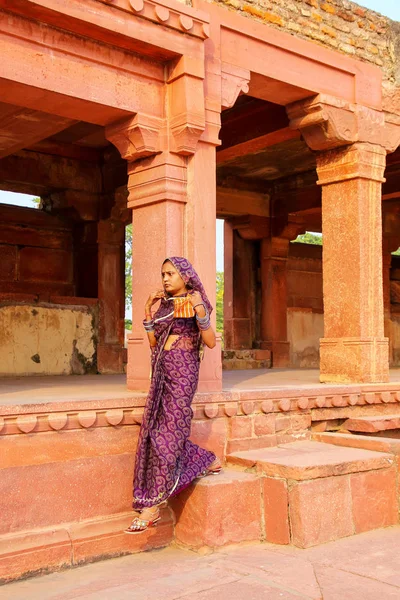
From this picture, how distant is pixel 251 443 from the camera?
17.6 ft

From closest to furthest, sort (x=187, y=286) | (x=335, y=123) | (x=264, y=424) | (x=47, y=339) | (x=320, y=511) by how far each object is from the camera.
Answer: (x=187, y=286)
(x=320, y=511)
(x=264, y=424)
(x=335, y=123)
(x=47, y=339)

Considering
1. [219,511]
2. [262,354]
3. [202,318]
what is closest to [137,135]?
[202,318]

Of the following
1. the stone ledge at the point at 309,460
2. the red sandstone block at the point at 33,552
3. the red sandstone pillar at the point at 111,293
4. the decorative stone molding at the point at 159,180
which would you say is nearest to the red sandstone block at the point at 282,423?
the stone ledge at the point at 309,460

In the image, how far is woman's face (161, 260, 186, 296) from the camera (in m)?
4.47

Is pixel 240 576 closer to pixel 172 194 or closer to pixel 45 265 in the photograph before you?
pixel 172 194

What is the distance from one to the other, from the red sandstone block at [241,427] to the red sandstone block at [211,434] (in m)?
0.06

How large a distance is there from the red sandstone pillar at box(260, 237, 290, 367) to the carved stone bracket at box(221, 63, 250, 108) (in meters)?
5.71

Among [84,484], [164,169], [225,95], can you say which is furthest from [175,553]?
[225,95]

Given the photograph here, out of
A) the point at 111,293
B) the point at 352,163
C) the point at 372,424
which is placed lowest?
the point at 372,424

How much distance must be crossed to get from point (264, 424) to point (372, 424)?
1014 mm

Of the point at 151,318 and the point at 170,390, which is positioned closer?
the point at 170,390

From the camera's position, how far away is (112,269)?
952cm

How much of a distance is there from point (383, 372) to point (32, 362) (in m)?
3.86

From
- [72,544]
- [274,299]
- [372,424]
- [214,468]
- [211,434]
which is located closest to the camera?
[72,544]
